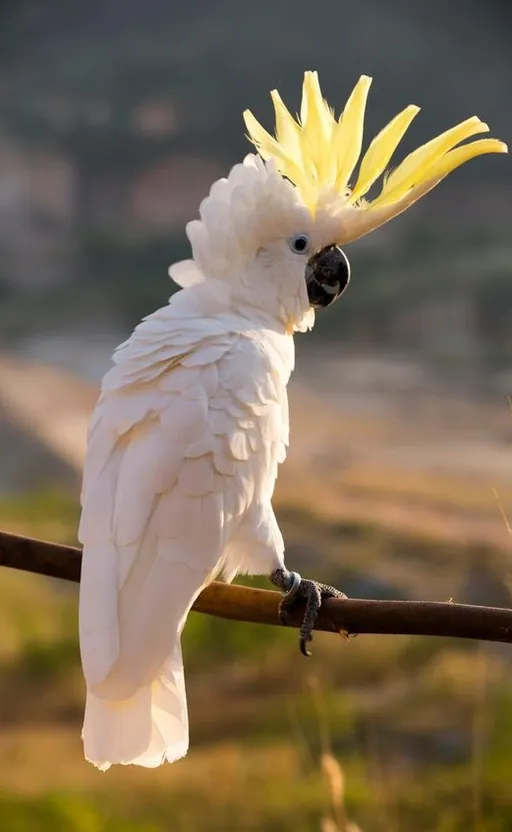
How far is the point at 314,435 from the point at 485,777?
3.12 ft

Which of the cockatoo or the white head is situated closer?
the cockatoo

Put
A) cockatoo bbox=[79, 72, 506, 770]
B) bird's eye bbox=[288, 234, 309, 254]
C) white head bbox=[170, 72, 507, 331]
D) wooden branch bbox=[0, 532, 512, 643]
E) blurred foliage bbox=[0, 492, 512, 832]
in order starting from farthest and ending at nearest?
blurred foliage bbox=[0, 492, 512, 832]
bird's eye bbox=[288, 234, 309, 254]
white head bbox=[170, 72, 507, 331]
cockatoo bbox=[79, 72, 506, 770]
wooden branch bbox=[0, 532, 512, 643]

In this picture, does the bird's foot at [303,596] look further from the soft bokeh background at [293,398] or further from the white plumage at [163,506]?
the soft bokeh background at [293,398]

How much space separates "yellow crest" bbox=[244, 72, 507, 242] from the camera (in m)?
1.37

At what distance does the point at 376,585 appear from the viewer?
2617 millimetres

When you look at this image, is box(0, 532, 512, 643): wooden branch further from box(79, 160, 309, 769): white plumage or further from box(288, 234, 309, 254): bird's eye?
box(288, 234, 309, 254): bird's eye

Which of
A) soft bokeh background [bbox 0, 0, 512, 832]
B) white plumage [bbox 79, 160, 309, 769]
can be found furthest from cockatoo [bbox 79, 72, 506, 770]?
soft bokeh background [bbox 0, 0, 512, 832]

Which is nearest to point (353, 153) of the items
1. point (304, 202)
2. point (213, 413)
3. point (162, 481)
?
point (304, 202)

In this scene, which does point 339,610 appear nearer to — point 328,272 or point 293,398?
point 328,272

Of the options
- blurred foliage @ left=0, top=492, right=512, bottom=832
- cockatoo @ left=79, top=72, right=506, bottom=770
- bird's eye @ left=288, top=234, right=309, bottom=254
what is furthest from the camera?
blurred foliage @ left=0, top=492, right=512, bottom=832

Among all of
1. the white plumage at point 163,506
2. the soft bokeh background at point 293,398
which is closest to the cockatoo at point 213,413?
the white plumage at point 163,506

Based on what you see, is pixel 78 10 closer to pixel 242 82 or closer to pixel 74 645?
pixel 242 82

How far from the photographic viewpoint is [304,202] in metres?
1.51

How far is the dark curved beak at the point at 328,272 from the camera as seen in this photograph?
5.04ft
